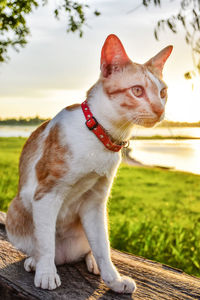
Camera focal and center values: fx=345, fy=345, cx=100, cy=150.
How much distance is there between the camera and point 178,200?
258 inches

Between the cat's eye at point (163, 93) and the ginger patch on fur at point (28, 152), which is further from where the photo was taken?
the ginger patch on fur at point (28, 152)

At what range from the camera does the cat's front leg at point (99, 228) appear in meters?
2.09

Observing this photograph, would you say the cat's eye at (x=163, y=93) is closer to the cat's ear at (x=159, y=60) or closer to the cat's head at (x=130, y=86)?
the cat's head at (x=130, y=86)

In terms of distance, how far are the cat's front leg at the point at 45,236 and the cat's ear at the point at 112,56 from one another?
0.77 meters

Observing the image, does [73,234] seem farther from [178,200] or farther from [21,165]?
[178,200]

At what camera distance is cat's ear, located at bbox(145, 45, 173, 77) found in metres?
2.07

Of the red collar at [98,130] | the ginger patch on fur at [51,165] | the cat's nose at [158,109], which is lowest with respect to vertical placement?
the ginger patch on fur at [51,165]

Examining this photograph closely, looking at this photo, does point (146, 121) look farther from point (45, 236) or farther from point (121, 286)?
point (121, 286)

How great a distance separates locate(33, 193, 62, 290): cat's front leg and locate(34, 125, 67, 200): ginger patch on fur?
57mm

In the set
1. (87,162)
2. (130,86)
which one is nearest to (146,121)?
(130,86)

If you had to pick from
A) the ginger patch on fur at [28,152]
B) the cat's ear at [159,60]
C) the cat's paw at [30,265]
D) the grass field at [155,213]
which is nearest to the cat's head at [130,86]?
the cat's ear at [159,60]

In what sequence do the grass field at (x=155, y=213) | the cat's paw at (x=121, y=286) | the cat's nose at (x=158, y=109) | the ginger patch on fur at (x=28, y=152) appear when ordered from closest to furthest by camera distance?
the cat's nose at (x=158, y=109)
the cat's paw at (x=121, y=286)
the ginger patch on fur at (x=28, y=152)
the grass field at (x=155, y=213)

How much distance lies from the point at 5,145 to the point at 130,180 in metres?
8.12

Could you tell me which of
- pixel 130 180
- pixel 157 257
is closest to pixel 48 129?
pixel 157 257
